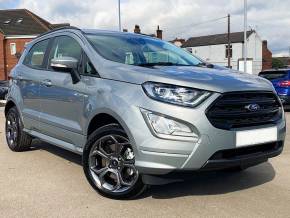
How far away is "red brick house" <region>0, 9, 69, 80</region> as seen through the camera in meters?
53.2

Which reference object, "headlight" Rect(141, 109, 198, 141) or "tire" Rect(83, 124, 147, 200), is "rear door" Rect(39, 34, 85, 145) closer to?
"tire" Rect(83, 124, 147, 200)

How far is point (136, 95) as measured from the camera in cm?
412

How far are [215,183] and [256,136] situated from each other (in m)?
1.03

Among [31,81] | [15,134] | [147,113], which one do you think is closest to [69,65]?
[147,113]

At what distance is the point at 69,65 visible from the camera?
4887 millimetres

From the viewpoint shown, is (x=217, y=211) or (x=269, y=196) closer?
(x=217, y=211)

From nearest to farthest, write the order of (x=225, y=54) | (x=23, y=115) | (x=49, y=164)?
(x=49, y=164)
(x=23, y=115)
(x=225, y=54)

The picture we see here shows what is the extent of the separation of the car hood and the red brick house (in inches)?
1949

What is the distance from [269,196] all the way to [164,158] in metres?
1.33

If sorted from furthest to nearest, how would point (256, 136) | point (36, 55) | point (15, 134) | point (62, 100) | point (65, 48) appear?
point (15, 134)
point (36, 55)
point (65, 48)
point (62, 100)
point (256, 136)

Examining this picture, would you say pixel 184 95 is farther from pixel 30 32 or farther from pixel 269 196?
pixel 30 32

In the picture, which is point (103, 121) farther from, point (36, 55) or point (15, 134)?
point (15, 134)

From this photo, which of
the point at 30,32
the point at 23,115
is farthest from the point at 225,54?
the point at 23,115

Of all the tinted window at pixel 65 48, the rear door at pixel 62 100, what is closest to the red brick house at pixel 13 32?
the tinted window at pixel 65 48
